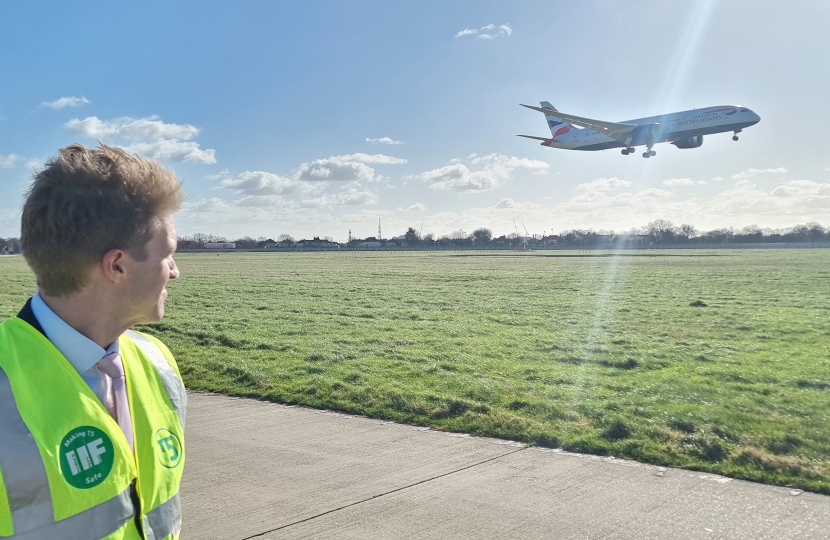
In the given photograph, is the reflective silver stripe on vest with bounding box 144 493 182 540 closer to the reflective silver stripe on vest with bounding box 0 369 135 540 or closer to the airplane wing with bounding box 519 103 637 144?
the reflective silver stripe on vest with bounding box 0 369 135 540

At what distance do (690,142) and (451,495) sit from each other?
163 ft

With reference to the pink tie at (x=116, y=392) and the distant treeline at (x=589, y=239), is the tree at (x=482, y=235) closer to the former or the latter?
the distant treeline at (x=589, y=239)

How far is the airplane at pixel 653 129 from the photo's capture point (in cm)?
4512

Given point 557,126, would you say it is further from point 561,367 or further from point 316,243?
point 316,243

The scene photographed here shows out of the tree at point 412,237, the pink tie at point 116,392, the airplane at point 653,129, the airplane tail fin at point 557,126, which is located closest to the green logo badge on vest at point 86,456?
the pink tie at point 116,392

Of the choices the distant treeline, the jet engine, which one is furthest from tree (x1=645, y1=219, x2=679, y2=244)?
the jet engine

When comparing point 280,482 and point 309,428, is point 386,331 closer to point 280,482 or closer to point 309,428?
point 309,428

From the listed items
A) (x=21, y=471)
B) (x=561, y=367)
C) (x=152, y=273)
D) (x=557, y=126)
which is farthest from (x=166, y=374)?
(x=557, y=126)

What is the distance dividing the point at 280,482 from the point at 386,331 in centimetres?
798

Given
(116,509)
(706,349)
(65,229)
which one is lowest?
(706,349)

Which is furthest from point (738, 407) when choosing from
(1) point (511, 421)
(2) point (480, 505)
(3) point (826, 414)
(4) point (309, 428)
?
(4) point (309, 428)

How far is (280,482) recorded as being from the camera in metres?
4.43

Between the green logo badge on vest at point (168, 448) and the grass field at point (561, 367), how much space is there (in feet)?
13.7

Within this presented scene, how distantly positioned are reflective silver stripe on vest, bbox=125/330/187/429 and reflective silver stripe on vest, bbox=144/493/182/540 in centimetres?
26
